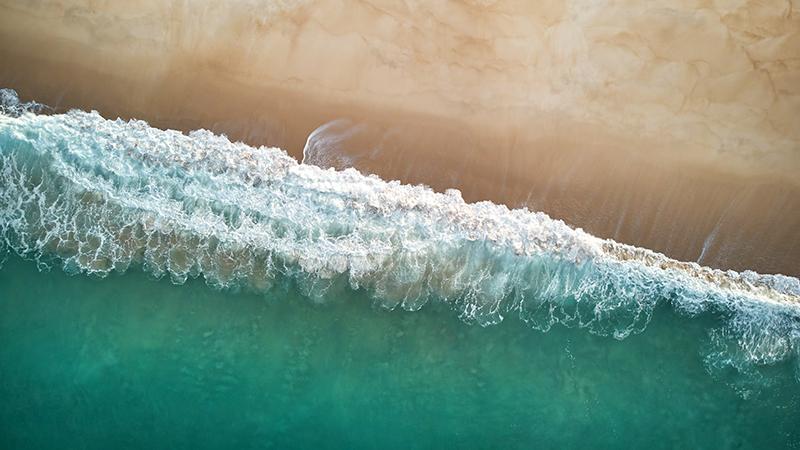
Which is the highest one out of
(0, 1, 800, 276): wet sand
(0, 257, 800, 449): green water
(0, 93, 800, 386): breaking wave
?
(0, 1, 800, 276): wet sand

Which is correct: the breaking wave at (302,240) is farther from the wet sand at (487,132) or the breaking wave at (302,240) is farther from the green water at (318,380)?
the wet sand at (487,132)

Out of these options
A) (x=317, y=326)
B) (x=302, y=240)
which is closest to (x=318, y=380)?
(x=317, y=326)

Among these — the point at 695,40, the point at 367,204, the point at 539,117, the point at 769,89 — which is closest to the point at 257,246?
the point at 367,204

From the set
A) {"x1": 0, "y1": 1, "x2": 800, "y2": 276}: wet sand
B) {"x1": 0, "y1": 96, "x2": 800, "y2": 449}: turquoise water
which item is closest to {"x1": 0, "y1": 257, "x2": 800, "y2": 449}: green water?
{"x1": 0, "y1": 96, "x2": 800, "y2": 449}: turquoise water

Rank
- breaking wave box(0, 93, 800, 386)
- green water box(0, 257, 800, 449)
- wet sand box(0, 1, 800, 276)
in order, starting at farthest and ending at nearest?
1. wet sand box(0, 1, 800, 276)
2. breaking wave box(0, 93, 800, 386)
3. green water box(0, 257, 800, 449)

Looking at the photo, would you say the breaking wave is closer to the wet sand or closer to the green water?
the green water

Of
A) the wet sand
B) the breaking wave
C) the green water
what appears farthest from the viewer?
the wet sand

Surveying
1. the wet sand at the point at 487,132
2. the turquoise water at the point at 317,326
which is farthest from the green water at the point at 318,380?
the wet sand at the point at 487,132

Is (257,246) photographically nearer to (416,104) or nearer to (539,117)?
(416,104)
